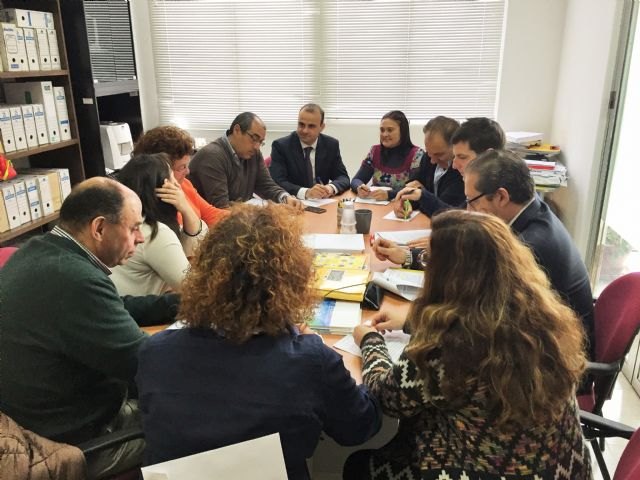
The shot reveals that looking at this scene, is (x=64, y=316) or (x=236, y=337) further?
(x=64, y=316)

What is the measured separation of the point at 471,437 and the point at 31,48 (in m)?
3.27

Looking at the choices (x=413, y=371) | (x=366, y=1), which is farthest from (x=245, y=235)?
(x=366, y=1)

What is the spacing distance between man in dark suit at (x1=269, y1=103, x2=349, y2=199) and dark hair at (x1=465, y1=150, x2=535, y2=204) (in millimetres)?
1770

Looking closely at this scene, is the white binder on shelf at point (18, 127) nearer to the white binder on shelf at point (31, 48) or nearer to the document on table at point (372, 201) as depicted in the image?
the white binder on shelf at point (31, 48)

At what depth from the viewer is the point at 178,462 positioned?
1.02m

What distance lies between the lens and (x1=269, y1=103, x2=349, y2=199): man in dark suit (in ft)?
12.0

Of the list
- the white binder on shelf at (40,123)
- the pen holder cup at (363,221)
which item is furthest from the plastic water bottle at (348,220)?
the white binder on shelf at (40,123)

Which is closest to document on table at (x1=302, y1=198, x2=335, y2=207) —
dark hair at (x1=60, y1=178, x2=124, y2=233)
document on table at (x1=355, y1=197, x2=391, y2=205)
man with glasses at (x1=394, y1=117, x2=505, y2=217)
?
document on table at (x1=355, y1=197, x2=391, y2=205)

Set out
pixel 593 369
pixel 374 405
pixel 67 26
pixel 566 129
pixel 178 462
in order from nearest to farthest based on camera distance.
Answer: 1. pixel 178 462
2. pixel 374 405
3. pixel 593 369
4. pixel 67 26
5. pixel 566 129

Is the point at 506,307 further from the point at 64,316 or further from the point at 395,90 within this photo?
the point at 395,90

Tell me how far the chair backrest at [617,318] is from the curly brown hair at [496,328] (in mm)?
580

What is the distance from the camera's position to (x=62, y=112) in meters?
3.42

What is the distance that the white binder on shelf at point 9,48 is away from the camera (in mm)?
2875

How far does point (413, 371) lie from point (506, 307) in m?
0.24
